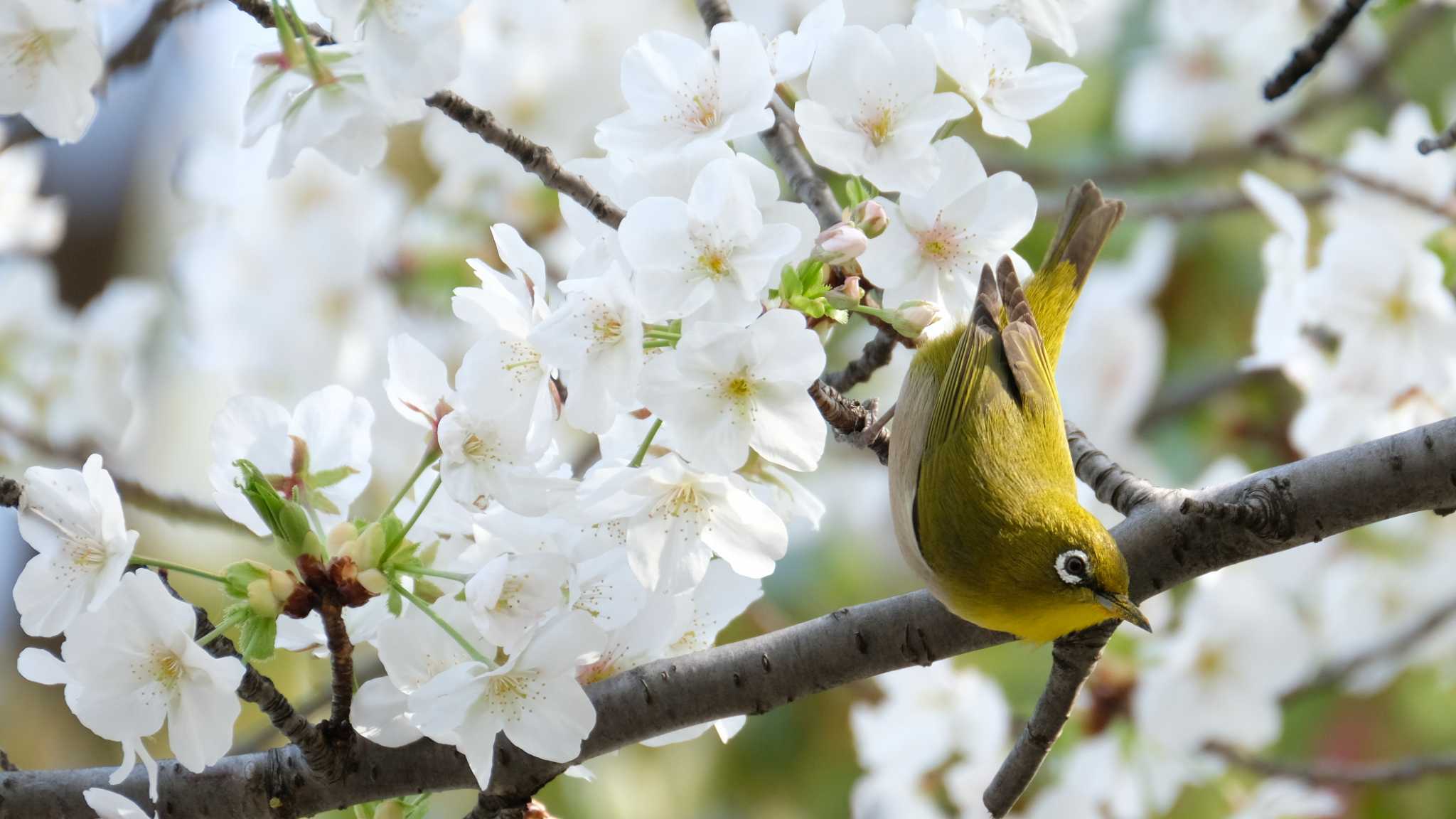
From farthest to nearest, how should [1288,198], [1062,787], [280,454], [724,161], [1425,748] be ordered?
[1425,748], [1062,787], [1288,198], [280,454], [724,161]

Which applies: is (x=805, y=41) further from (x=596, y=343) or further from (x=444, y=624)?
(x=444, y=624)

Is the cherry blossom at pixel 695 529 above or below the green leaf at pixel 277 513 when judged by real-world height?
below

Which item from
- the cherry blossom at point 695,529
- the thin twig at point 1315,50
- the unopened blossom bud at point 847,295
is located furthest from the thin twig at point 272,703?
the thin twig at point 1315,50

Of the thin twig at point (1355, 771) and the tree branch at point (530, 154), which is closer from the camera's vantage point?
the tree branch at point (530, 154)

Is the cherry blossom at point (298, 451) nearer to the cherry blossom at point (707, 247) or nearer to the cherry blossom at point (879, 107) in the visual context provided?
the cherry blossom at point (707, 247)

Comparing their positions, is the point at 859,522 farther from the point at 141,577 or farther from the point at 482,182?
the point at 141,577

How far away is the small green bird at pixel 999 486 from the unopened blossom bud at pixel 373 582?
489mm

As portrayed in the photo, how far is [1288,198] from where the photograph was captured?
1.67 m

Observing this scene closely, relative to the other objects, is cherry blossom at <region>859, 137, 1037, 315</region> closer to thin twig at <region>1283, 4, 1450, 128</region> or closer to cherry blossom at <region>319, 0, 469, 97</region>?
cherry blossom at <region>319, 0, 469, 97</region>

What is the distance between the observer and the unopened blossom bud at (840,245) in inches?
33.9

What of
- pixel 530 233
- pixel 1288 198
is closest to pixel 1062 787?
pixel 1288 198

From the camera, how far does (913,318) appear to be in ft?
3.02

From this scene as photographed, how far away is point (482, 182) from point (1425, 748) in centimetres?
288

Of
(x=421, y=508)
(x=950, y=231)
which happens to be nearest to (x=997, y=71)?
(x=950, y=231)
